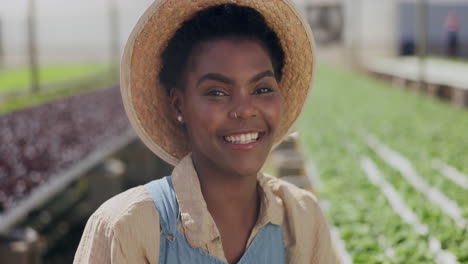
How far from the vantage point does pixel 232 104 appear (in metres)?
1.47

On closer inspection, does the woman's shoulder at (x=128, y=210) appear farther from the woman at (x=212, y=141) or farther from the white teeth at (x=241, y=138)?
the white teeth at (x=241, y=138)

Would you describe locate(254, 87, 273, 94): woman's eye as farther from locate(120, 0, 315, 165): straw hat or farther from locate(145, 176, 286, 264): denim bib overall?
locate(145, 176, 286, 264): denim bib overall

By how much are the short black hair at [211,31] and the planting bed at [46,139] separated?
3413 mm

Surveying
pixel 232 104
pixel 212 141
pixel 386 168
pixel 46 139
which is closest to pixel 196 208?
pixel 212 141

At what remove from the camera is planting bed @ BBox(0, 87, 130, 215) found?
5379 millimetres

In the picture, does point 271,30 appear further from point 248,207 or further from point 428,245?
point 428,245

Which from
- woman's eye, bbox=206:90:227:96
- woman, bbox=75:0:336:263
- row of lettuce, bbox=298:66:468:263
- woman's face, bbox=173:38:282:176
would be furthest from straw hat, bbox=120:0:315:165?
row of lettuce, bbox=298:66:468:263

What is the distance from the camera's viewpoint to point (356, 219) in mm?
4184

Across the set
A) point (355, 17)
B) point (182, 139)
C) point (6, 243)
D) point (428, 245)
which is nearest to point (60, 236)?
point (6, 243)

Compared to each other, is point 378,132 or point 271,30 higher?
point 271,30

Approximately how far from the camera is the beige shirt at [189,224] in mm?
1371

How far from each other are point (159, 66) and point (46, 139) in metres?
6.25

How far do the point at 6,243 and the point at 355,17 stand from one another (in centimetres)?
3138

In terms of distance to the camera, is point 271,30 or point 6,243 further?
point 6,243
